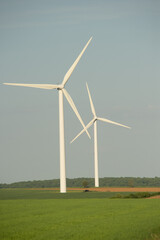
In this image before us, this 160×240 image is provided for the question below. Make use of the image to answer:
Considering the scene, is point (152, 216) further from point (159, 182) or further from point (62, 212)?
point (159, 182)

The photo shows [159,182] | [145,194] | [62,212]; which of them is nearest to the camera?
[62,212]

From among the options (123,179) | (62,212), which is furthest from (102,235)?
(123,179)

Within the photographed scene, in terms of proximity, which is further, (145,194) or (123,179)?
(123,179)

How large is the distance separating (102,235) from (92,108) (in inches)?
2974

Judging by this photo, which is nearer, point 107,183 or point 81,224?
point 81,224

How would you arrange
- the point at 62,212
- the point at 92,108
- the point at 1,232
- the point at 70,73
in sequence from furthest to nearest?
1. the point at 92,108
2. the point at 70,73
3. the point at 62,212
4. the point at 1,232

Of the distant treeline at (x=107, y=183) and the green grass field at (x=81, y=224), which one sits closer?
the green grass field at (x=81, y=224)

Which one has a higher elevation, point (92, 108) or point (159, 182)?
point (92, 108)

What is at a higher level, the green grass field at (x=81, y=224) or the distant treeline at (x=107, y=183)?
the distant treeline at (x=107, y=183)

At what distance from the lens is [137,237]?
29156mm

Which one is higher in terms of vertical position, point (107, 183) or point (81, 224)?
point (107, 183)

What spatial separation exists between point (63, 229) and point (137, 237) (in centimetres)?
619

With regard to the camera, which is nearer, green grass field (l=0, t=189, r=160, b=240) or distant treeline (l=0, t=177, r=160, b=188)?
green grass field (l=0, t=189, r=160, b=240)

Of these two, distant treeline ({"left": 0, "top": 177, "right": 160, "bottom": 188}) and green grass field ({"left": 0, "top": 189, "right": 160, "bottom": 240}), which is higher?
distant treeline ({"left": 0, "top": 177, "right": 160, "bottom": 188})
